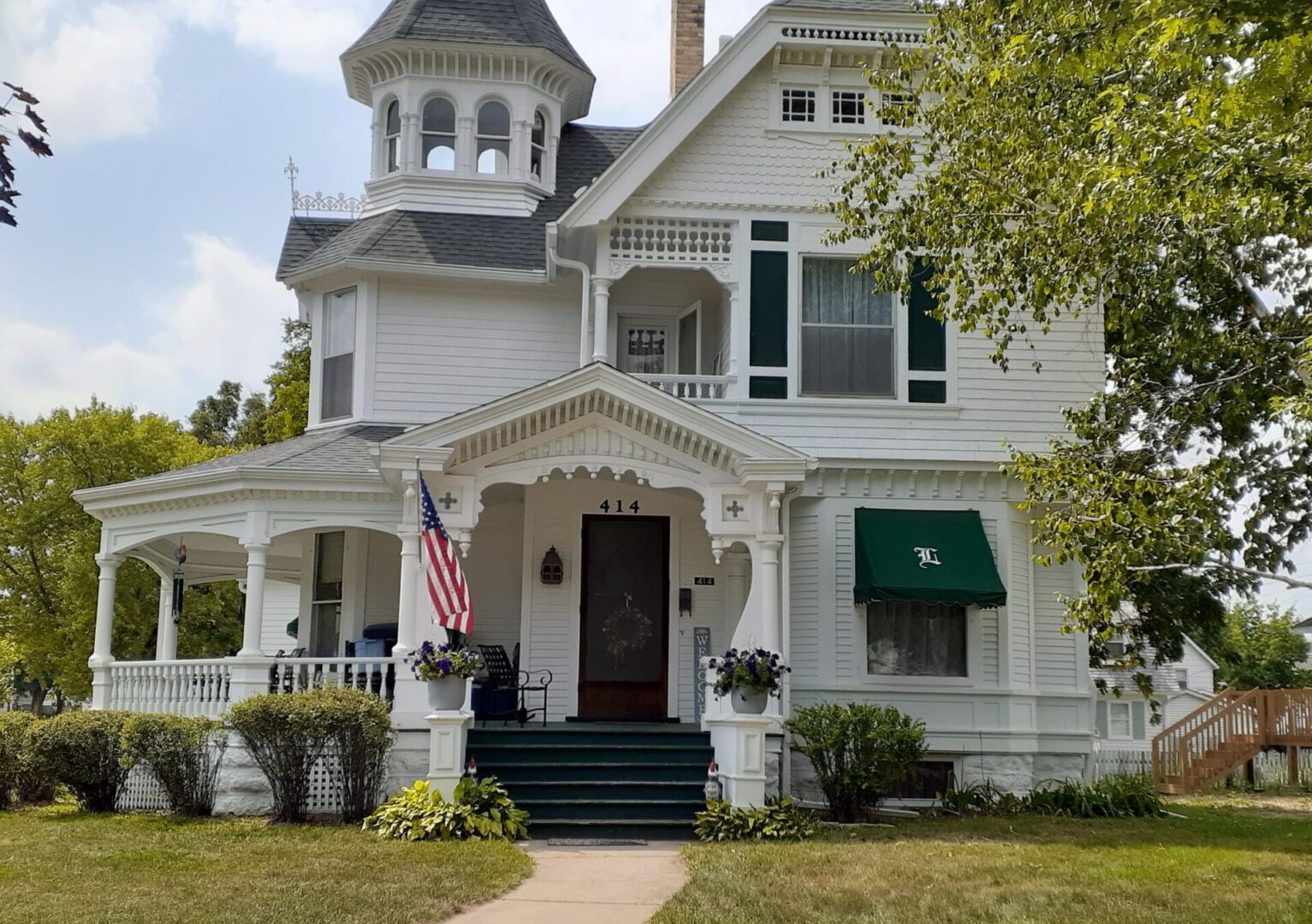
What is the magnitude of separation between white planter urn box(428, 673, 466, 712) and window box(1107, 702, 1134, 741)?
81.6 ft

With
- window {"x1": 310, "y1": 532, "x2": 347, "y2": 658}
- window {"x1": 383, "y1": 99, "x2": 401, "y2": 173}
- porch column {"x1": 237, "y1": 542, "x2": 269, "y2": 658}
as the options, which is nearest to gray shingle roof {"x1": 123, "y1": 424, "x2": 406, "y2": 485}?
porch column {"x1": 237, "y1": 542, "x2": 269, "y2": 658}

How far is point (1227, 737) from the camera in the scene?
22422 millimetres

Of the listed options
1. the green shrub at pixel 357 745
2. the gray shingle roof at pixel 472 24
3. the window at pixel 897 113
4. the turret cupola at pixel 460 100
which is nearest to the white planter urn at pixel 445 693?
the green shrub at pixel 357 745

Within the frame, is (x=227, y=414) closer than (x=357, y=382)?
No

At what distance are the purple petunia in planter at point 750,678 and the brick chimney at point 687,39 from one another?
10.3 m

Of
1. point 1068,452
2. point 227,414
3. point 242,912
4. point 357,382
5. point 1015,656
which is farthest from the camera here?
point 227,414

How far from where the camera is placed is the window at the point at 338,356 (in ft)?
57.3

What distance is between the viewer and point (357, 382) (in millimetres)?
17125

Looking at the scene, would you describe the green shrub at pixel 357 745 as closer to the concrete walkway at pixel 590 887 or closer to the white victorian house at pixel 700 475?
the white victorian house at pixel 700 475

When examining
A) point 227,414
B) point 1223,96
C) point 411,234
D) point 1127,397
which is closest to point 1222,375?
point 1127,397

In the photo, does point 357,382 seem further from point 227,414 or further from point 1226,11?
point 227,414

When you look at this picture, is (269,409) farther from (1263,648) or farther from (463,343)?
(1263,648)

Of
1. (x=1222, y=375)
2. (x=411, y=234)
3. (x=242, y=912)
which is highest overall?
(x=411, y=234)

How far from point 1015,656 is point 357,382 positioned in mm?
8865
